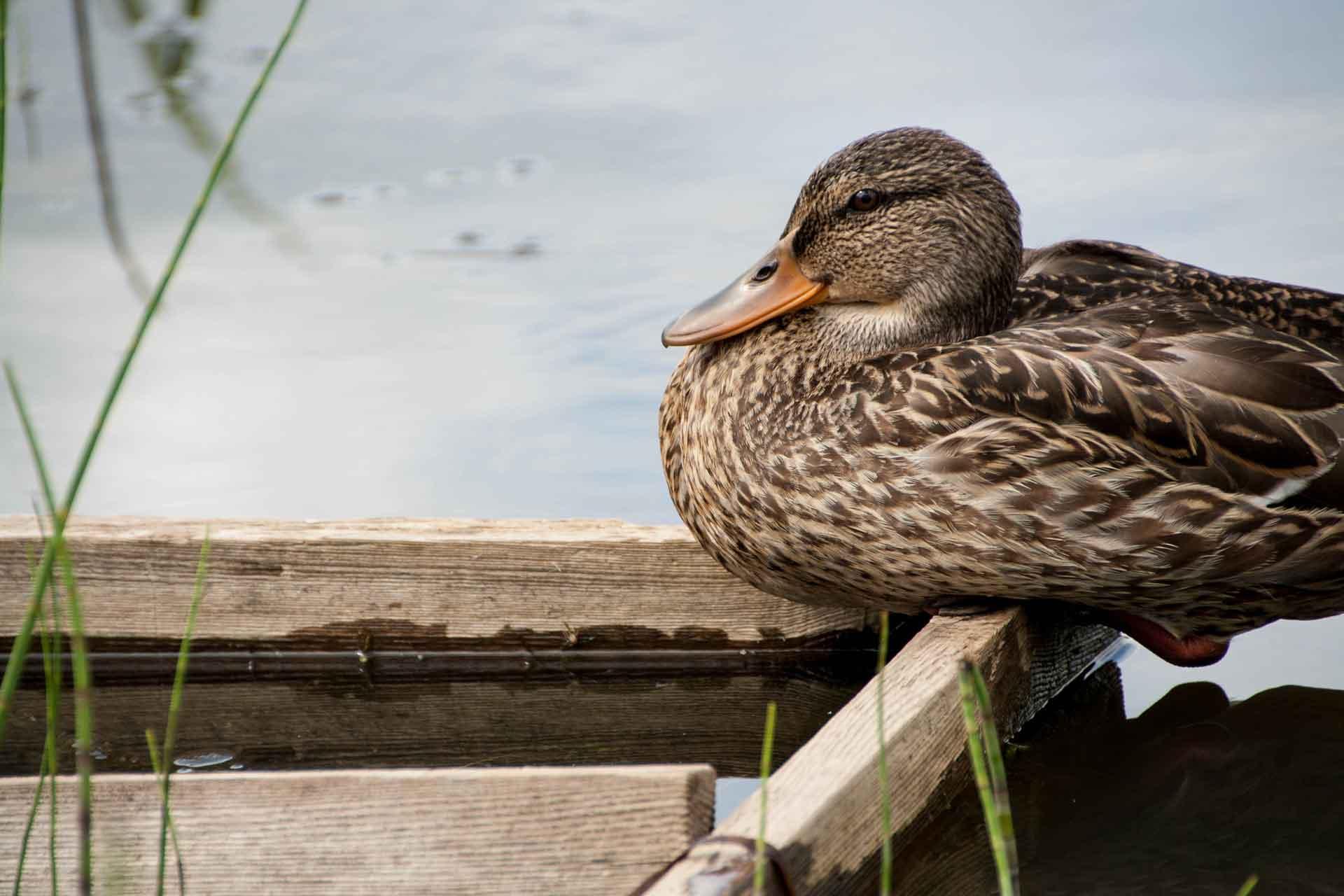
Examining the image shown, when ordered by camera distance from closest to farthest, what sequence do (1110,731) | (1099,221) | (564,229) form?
(1110,731)
(1099,221)
(564,229)

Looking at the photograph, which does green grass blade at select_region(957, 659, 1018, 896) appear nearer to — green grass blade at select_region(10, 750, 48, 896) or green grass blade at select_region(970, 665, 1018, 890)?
green grass blade at select_region(970, 665, 1018, 890)

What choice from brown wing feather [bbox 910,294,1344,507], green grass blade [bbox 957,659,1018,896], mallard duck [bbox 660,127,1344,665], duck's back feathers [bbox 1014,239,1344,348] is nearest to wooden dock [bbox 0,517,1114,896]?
mallard duck [bbox 660,127,1344,665]

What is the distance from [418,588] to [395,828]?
4.11ft

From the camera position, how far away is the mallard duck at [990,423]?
2.88 meters

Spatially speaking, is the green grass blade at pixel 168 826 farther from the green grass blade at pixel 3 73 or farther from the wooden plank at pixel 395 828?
the green grass blade at pixel 3 73

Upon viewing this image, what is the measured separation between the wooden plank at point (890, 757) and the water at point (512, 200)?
55 cm

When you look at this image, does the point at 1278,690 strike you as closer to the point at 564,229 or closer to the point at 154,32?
the point at 564,229

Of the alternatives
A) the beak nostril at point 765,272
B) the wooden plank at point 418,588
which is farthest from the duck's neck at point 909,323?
the wooden plank at point 418,588

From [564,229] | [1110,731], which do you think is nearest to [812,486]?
[1110,731]

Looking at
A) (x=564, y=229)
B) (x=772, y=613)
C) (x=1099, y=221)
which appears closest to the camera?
(x=772, y=613)

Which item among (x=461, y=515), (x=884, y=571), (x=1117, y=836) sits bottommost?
(x=461, y=515)

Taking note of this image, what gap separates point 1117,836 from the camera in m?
2.76

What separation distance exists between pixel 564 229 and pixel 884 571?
3156mm

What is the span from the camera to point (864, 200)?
10.6 ft
